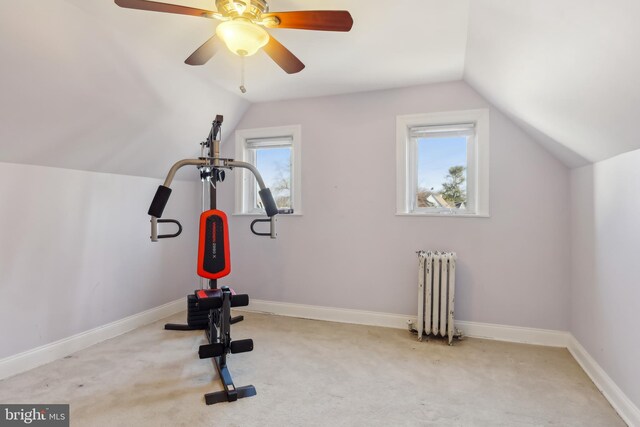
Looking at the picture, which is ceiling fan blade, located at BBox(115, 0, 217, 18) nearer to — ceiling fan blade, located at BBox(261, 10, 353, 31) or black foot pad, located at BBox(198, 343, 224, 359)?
ceiling fan blade, located at BBox(261, 10, 353, 31)

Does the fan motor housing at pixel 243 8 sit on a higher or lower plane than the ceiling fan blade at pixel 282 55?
higher

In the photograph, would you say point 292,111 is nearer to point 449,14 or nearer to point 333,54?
point 333,54

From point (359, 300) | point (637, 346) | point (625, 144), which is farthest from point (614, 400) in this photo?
point (359, 300)

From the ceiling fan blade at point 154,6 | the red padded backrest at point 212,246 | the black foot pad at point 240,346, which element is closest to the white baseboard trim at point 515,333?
the black foot pad at point 240,346

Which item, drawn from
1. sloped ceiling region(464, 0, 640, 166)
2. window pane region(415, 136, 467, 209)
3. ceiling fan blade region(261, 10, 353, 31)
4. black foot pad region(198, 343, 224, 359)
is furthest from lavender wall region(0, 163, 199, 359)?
sloped ceiling region(464, 0, 640, 166)

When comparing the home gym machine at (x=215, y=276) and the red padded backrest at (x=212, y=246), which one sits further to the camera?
the red padded backrest at (x=212, y=246)

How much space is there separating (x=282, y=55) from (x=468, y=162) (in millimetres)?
2100

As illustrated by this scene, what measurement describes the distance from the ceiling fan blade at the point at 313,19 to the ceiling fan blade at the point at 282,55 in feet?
0.46

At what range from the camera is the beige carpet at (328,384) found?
1.97 m

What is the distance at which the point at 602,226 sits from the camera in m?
2.33

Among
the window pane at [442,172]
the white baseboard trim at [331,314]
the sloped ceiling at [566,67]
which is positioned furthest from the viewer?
the white baseboard trim at [331,314]

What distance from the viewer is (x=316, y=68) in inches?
115

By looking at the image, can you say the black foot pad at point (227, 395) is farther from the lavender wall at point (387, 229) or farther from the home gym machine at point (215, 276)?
the lavender wall at point (387, 229)

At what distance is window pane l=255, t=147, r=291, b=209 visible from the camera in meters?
3.94
